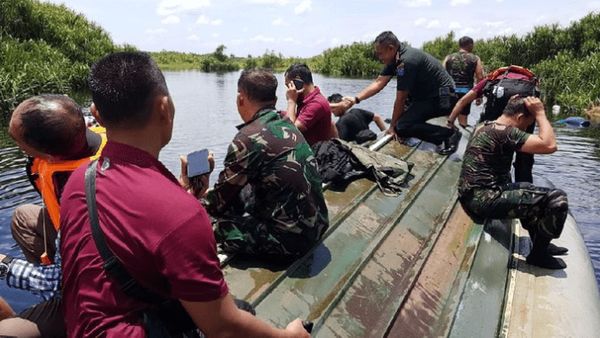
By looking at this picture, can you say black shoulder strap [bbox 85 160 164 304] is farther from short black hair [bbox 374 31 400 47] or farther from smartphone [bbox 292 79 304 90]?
short black hair [bbox 374 31 400 47]

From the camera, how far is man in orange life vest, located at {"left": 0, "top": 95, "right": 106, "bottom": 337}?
7.42 feet

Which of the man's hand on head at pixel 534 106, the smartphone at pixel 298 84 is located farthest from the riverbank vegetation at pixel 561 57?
the smartphone at pixel 298 84

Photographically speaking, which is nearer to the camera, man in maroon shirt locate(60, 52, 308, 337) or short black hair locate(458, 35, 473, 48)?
man in maroon shirt locate(60, 52, 308, 337)

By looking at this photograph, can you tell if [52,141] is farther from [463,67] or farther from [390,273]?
[463,67]

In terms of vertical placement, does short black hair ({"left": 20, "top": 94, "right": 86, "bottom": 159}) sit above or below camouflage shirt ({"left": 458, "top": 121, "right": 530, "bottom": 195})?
above

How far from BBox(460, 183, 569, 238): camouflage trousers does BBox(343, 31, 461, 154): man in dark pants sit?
2.33 meters

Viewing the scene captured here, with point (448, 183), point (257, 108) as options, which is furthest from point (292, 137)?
point (448, 183)

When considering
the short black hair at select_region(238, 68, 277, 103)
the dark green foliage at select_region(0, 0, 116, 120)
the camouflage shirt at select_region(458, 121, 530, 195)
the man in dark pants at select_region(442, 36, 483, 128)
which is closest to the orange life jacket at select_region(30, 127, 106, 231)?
the short black hair at select_region(238, 68, 277, 103)

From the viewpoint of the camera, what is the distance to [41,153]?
2.42 m

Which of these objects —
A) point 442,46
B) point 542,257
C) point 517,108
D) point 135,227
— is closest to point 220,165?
point 517,108

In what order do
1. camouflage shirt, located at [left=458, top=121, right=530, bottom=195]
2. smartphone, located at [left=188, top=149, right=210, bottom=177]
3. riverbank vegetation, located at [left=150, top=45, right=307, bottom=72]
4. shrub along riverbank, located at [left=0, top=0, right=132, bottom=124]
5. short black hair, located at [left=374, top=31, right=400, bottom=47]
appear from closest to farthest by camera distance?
1. smartphone, located at [left=188, top=149, right=210, bottom=177]
2. camouflage shirt, located at [left=458, top=121, right=530, bottom=195]
3. short black hair, located at [left=374, top=31, right=400, bottom=47]
4. shrub along riverbank, located at [left=0, top=0, right=132, bottom=124]
5. riverbank vegetation, located at [left=150, top=45, right=307, bottom=72]

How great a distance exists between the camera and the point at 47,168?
238cm

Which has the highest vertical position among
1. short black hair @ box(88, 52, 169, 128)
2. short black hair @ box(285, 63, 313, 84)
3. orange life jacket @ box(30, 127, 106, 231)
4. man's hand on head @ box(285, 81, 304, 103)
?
short black hair @ box(88, 52, 169, 128)

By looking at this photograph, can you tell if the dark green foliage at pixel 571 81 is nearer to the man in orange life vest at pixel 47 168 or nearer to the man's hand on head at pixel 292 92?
the man's hand on head at pixel 292 92
